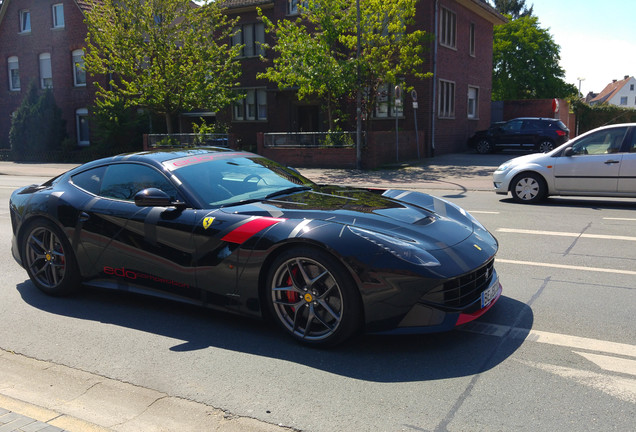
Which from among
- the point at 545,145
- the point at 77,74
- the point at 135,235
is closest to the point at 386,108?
the point at 545,145

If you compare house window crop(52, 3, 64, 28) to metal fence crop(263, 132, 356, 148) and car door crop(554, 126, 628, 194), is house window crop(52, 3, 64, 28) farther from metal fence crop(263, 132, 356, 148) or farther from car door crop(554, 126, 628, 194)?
car door crop(554, 126, 628, 194)

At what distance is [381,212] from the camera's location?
4.55 m

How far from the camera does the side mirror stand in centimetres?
462

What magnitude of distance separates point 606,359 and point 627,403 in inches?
25.7

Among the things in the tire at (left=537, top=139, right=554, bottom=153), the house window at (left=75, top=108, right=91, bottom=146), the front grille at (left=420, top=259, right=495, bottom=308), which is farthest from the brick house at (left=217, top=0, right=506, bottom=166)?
the front grille at (left=420, top=259, right=495, bottom=308)

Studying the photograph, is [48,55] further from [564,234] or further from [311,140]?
[564,234]

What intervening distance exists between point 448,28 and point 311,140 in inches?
367

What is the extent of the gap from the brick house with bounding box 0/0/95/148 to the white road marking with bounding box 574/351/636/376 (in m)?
Result: 32.8

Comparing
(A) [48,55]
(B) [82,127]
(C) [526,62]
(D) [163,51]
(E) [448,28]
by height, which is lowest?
(B) [82,127]

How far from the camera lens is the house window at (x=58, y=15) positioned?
3353 centimetres

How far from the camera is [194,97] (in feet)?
83.7

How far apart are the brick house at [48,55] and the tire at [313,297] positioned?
31510 mm

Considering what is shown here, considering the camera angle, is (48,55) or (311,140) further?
(48,55)

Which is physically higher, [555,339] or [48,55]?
[48,55]
